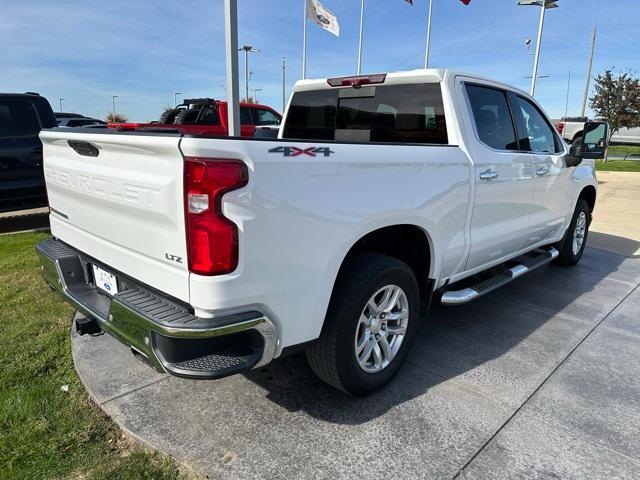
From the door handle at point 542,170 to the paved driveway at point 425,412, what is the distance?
4.43 ft

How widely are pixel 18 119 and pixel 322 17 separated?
15.3 metres

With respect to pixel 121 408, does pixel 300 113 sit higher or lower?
higher

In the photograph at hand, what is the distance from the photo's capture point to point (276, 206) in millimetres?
2072

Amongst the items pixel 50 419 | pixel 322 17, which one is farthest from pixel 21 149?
pixel 322 17

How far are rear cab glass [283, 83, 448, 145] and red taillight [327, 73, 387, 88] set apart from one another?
4cm

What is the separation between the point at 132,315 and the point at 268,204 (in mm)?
799

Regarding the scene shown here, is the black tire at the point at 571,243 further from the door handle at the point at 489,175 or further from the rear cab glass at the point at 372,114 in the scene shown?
the rear cab glass at the point at 372,114

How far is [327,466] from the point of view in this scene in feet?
7.61

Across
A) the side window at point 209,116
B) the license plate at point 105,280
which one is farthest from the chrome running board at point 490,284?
the side window at point 209,116

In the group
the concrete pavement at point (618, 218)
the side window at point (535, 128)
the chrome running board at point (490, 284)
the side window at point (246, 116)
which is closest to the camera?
the chrome running board at point (490, 284)

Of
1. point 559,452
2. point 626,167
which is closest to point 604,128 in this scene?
point 559,452

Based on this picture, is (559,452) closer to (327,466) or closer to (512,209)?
(327,466)

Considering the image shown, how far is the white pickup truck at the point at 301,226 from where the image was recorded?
6.58 feet

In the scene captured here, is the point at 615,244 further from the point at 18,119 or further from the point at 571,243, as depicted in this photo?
the point at 18,119
